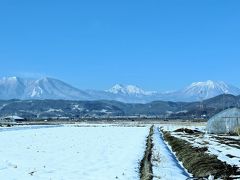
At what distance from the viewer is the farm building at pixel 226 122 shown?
246 ft

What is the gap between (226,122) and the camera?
77.1m

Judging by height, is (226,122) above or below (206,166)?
above

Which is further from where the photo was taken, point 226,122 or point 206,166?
point 226,122

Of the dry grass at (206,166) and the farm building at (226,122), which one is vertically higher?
the farm building at (226,122)

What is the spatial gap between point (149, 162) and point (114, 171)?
183 inches

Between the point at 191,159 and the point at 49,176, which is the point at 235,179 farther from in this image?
the point at 191,159

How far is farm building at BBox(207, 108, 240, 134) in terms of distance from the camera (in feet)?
246

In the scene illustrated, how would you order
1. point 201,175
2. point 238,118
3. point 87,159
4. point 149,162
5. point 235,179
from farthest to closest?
1. point 238,118
2. point 87,159
3. point 149,162
4. point 201,175
5. point 235,179

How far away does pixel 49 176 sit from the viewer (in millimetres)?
23641

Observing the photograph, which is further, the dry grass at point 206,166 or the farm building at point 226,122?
the farm building at point 226,122

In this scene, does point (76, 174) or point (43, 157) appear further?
point (43, 157)

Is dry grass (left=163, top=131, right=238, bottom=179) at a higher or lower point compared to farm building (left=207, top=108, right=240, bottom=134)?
lower

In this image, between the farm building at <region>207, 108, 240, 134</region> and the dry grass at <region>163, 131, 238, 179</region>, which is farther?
the farm building at <region>207, 108, 240, 134</region>

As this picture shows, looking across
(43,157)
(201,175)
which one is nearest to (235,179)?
(201,175)
